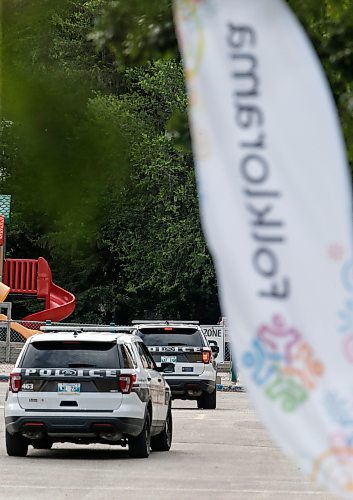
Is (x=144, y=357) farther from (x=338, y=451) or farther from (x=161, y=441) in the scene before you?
(x=338, y=451)

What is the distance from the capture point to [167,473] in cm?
1784

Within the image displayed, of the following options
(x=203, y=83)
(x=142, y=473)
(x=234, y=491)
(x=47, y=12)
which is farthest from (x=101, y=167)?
(x=142, y=473)

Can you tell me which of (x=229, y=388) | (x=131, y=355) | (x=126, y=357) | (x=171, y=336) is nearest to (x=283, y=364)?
(x=126, y=357)

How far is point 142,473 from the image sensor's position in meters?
17.7

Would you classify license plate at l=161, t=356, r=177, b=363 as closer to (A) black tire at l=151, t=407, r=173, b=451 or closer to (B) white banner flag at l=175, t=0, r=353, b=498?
(A) black tire at l=151, t=407, r=173, b=451

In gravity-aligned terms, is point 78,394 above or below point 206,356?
below

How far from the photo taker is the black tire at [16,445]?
1959 centimetres

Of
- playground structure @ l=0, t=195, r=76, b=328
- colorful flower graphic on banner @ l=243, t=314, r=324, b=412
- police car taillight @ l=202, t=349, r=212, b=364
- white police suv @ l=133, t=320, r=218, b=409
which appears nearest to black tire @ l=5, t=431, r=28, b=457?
white police suv @ l=133, t=320, r=218, b=409

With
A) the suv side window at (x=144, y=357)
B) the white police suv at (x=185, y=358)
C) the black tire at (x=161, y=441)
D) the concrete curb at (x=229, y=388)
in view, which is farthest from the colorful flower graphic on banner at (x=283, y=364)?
the concrete curb at (x=229, y=388)

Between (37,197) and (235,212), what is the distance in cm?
445

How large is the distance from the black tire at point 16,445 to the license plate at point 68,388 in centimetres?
83

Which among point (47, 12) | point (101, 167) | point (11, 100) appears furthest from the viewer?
point (101, 167)

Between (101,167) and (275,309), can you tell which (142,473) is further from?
(275,309)

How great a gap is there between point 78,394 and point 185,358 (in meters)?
12.9
